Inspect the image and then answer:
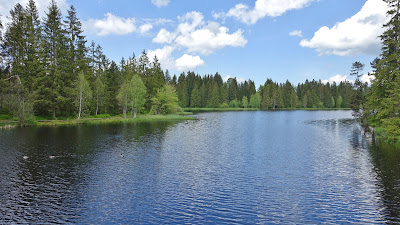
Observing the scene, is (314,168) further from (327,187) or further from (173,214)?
(173,214)

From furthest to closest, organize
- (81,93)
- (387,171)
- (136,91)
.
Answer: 1. (136,91)
2. (81,93)
3. (387,171)

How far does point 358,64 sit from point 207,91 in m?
117

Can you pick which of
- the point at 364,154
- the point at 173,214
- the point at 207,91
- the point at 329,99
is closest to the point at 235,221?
the point at 173,214

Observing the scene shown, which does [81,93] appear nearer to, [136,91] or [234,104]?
[136,91]

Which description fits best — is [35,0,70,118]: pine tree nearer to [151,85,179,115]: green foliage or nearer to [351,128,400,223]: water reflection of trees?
[151,85,179,115]: green foliage

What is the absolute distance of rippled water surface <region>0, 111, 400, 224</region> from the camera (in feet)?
50.7

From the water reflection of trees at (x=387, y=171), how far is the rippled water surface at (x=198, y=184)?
77 millimetres

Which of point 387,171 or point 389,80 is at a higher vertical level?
point 389,80

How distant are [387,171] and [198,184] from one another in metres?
17.4

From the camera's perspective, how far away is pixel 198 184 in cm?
2086

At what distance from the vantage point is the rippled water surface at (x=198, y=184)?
50.7 ft

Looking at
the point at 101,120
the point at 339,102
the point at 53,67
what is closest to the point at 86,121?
→ the point at 101,120

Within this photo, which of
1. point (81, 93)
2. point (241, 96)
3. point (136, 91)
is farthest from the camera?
point (241, 96)

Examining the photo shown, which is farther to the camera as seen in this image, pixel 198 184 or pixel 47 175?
pixel 47 175
